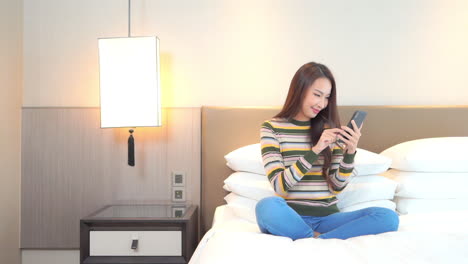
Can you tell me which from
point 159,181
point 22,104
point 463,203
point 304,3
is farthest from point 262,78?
point 22,104

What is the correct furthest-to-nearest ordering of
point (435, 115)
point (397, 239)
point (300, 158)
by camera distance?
point (435, 115), point (300, 158), point (397, 239)

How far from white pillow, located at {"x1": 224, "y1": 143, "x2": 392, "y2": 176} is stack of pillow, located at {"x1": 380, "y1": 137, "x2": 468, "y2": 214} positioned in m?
0.12

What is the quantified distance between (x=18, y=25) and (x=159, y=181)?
1140mm

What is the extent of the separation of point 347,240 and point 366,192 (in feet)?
2.04

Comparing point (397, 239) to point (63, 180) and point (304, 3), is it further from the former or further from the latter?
point (63, 180)

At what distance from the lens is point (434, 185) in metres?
1.98

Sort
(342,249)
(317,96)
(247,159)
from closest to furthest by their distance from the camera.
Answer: (342,249) < (317,96) < (247,159)

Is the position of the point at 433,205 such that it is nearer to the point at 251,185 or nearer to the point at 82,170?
the point at 251,185

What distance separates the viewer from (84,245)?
196 cm

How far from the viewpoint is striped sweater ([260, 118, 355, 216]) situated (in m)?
1.72

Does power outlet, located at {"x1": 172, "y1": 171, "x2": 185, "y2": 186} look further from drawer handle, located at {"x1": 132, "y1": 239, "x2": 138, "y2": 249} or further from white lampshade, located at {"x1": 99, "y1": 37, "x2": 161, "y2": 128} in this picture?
drawer handle, located at {"x1": 132, "y1": 239, "x2": 138, "y2": 249}

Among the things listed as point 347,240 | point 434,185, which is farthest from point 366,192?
point 347,240

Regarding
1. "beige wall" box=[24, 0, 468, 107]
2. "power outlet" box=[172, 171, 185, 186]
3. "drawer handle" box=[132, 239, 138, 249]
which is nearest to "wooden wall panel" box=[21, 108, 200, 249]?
"power outlet" box=[172, 171, 185, 186]

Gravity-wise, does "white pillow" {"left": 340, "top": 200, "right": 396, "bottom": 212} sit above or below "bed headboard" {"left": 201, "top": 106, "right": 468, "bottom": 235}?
below
